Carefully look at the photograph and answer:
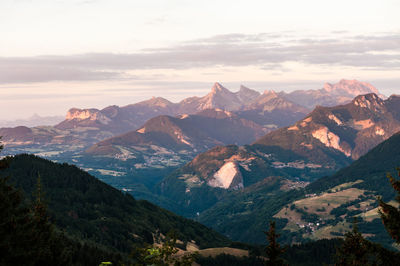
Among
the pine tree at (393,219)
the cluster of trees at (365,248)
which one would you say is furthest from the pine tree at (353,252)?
the pine tree at (393,219)

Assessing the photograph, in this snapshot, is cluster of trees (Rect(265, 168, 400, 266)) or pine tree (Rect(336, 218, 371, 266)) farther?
pine tree (Rect(336, 218, 371, 266))

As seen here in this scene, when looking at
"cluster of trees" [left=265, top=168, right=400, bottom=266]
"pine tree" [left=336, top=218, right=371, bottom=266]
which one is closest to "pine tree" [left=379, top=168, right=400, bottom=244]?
"cluster of trees" [left=265, top=168, right=400, bottom=266]

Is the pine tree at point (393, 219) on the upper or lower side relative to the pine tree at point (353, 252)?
upper

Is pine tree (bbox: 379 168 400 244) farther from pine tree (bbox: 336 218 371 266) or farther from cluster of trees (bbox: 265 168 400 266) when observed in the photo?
pine tree (bbox: 336 218 371 266)

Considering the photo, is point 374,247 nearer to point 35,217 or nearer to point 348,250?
point 348,250

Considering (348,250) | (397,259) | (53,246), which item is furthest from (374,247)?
(53,246)

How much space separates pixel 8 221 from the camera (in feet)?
178

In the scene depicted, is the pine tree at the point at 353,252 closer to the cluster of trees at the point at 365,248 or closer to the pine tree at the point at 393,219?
the cluster of trees at the point at 365,248

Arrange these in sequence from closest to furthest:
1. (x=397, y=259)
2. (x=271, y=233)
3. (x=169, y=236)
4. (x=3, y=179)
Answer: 1. (x=169, y=236)
2. (x=397, y=259)
3. (x=3, y=179)
4. (x=271, y=233)

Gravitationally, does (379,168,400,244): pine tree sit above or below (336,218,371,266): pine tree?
above

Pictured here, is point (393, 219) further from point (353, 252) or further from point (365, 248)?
point (353, 252)

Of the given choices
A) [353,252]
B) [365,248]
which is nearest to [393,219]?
[365,248]

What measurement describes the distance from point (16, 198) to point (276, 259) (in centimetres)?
3546

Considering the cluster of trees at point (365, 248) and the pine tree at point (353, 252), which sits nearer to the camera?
the cluster of trees at point (365, 248)
